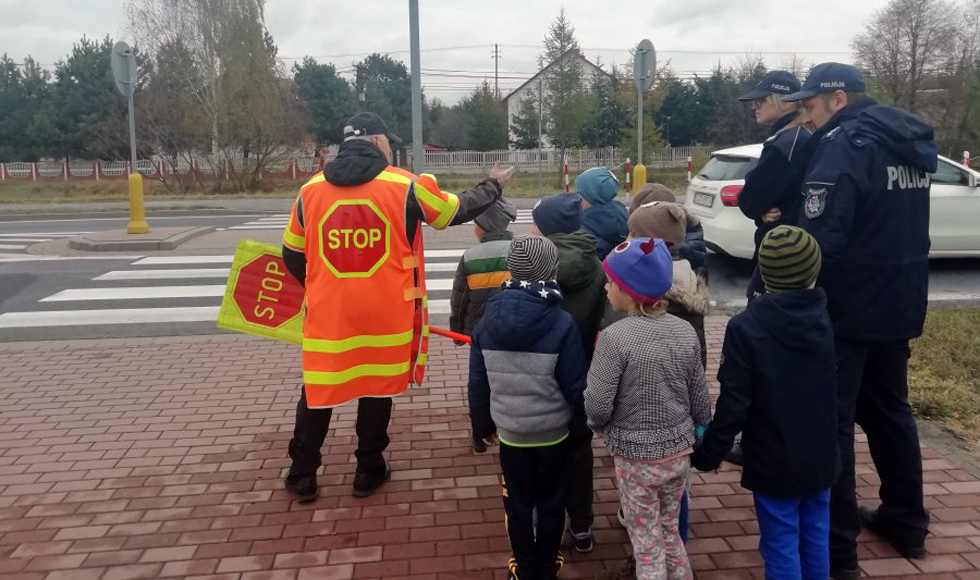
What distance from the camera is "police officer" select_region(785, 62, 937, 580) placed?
9.98 feet

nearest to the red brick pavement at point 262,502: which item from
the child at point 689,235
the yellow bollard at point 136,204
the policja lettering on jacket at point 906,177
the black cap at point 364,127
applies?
the child at point 689,235

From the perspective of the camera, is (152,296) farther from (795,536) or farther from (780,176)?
(795,536)

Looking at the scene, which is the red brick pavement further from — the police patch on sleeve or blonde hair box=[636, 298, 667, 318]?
the police patch on sleeve

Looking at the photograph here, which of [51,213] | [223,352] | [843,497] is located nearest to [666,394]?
[843,497]

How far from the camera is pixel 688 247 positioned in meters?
3.89

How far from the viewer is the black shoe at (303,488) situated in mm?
3854

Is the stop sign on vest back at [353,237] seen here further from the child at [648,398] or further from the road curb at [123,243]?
the road curb at [123,243]

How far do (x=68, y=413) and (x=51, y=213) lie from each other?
771 inches

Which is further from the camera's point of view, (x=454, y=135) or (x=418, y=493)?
(x=454, y=135)

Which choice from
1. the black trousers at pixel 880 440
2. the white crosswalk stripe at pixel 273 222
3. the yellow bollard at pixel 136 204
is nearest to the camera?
the black trousers at pixel 880 440

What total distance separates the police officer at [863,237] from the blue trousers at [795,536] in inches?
10.0

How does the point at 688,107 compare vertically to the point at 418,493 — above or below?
above

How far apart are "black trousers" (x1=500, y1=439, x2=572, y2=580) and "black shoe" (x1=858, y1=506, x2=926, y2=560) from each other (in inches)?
57.3

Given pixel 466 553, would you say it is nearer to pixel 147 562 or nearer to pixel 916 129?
pixel 147 562
